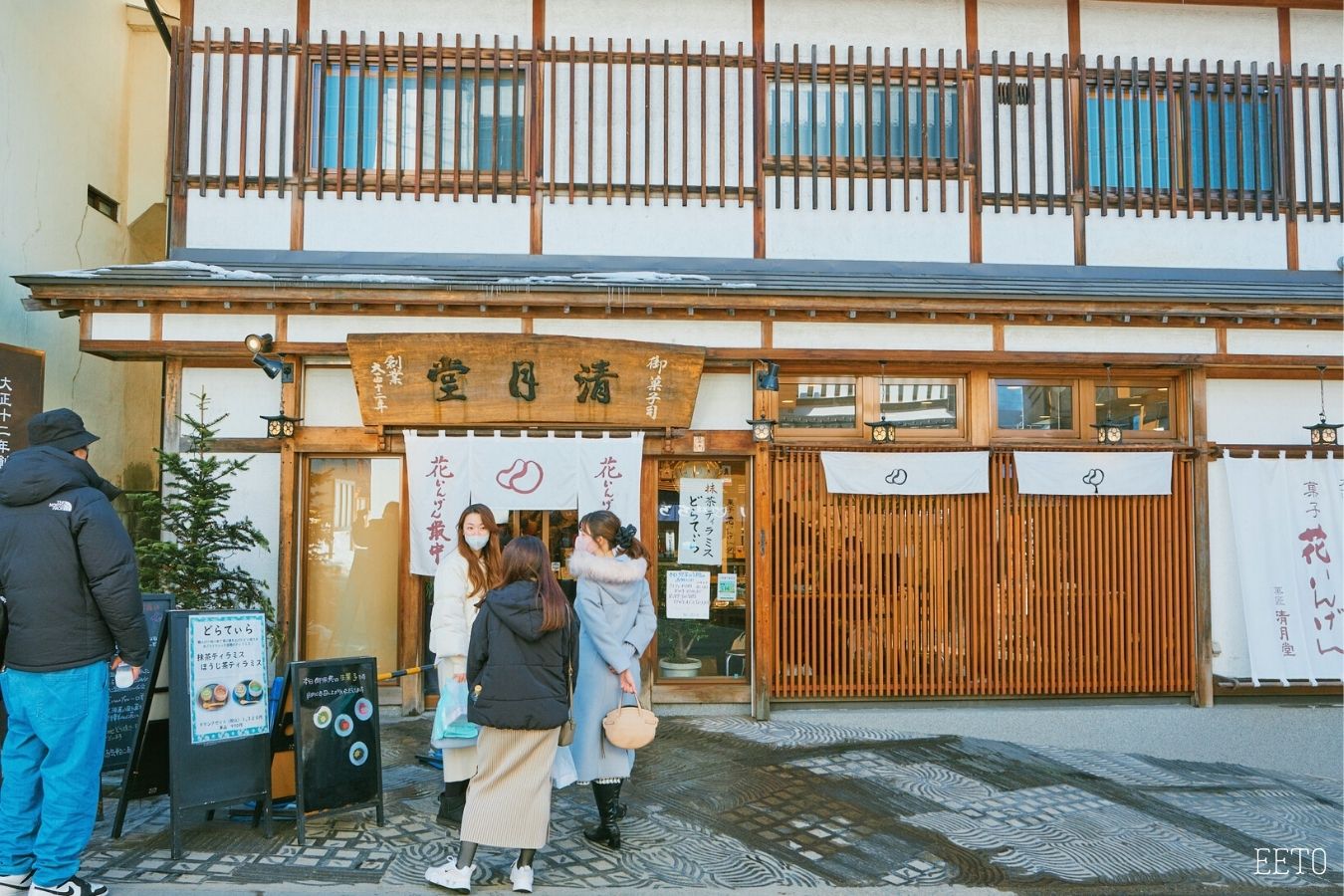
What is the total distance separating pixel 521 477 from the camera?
330 inches

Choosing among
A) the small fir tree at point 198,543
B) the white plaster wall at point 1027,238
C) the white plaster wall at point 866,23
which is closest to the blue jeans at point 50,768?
the small fir tree at point 198,543

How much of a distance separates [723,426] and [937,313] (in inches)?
91.2

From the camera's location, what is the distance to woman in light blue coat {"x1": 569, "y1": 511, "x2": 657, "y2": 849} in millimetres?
5418

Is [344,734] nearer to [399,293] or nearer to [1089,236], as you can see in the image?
[399,293]

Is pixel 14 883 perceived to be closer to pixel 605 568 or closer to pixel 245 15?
pixel 605 568

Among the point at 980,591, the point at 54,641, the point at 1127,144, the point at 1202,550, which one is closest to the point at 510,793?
the point at 54,641

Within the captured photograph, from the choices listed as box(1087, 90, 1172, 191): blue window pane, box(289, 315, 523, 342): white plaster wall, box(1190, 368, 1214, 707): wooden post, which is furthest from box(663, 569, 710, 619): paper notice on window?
box(1087, 90, 1172, 191): blue window pane

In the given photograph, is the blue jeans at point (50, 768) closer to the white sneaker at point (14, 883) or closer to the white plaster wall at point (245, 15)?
the white sneaker at point (14, 883)

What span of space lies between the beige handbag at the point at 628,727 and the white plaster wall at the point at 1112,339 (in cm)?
557

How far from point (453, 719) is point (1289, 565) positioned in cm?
822

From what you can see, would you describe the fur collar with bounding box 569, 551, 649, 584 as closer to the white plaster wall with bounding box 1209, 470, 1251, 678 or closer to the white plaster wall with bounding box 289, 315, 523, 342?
the white plaster wall with bounding box 289, 315, 523, 342

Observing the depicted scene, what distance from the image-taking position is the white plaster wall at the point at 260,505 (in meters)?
8.51

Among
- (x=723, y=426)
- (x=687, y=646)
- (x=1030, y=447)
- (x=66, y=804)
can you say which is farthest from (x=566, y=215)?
(x=66, y=804)

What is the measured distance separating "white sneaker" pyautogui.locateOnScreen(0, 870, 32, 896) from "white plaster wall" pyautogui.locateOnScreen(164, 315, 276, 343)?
502 centimetres
